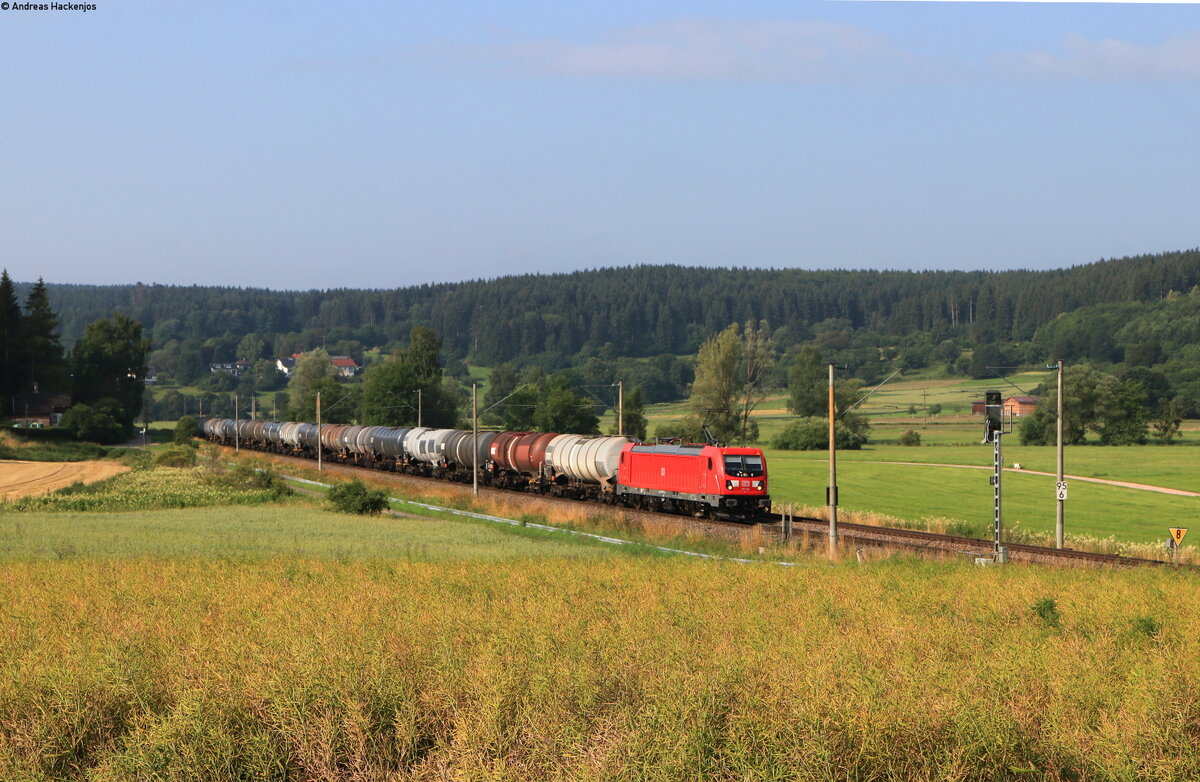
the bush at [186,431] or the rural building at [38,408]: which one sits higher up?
the rural building at [38,408]

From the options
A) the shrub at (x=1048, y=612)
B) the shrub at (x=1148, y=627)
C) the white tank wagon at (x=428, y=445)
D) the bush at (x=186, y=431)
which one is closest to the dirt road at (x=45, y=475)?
the white tank wagon at (x=428, y=445)

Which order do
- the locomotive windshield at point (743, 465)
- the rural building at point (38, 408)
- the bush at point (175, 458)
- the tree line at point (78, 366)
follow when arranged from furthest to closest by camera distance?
the rural building at point (38, 408) → the tree line at point (78, 366) → the bush at point (175, 458) → the locomotive windshield at point (743, 465)

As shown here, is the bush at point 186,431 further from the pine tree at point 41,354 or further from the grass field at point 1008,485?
the grass field at point 1008,485

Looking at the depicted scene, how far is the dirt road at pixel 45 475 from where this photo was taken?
213 ft

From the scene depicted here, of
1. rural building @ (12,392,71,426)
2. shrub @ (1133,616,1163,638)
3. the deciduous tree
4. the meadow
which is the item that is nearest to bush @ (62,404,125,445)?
rural building @ (12,392,71,426)

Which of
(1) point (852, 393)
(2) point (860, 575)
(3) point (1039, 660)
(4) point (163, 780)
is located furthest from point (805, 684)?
(1) point (852, 393)

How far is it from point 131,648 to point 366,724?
430 cm

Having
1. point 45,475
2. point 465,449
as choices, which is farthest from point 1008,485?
point 45,475

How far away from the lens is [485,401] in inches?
7283

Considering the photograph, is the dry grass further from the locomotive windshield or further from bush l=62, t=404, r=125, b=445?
bush l=62, t=404, r=125, b=445

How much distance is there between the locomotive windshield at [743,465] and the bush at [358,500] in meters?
17.4

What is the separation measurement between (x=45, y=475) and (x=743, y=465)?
52766 millimetres

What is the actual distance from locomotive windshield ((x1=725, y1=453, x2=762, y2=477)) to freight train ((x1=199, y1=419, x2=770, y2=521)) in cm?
4

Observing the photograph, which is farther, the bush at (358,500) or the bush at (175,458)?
the bush at (175,458)
